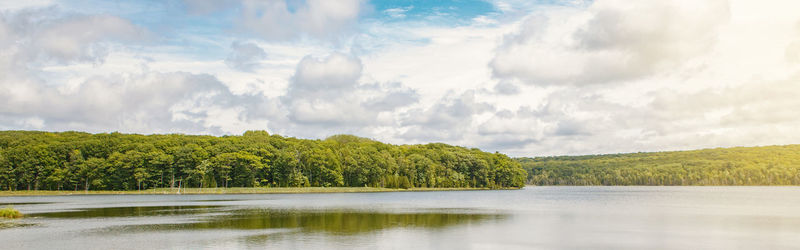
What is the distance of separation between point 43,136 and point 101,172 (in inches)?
1030

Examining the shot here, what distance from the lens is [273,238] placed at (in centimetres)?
2908

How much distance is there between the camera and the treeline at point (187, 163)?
4390 inches

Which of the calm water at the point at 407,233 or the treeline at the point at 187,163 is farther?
the treeline at the point at 187,163

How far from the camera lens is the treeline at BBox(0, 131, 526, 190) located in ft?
366

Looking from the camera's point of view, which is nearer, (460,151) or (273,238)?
(273,238)

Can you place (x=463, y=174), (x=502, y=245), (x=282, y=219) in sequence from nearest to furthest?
(x=502, y=245) < (x=282, y=219) < (x=463, y=174)

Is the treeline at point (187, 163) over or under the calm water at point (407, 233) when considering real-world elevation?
over

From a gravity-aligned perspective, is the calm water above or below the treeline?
below

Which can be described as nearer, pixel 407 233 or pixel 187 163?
pixel 407 233

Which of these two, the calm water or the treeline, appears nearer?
the calm water

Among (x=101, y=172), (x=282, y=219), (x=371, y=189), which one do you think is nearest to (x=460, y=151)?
(x=371, y=189)

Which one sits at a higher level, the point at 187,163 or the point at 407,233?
the point at 187,163

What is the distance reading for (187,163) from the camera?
378 ft

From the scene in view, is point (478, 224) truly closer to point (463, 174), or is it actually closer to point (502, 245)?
point (502, 245)
